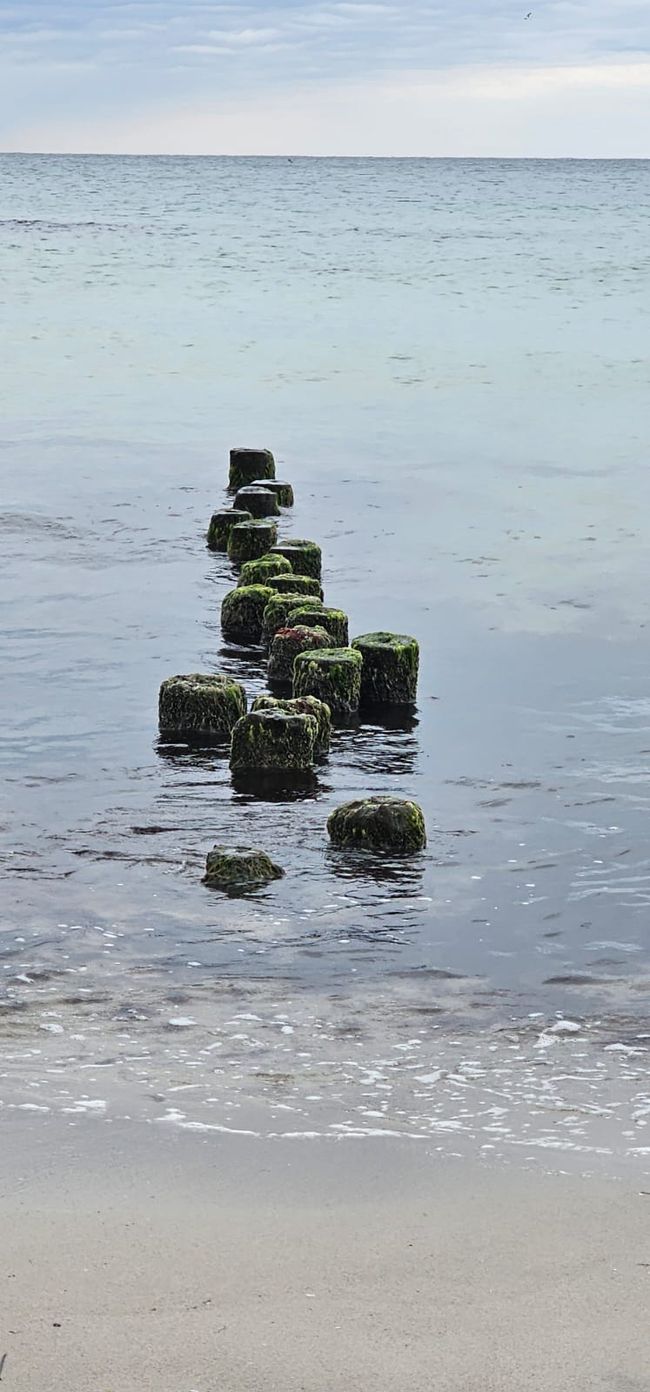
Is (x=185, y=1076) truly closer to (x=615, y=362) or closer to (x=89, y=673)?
(x=89, y=673)

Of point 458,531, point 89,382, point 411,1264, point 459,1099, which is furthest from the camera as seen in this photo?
point 89,382

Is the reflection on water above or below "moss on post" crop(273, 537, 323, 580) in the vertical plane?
below

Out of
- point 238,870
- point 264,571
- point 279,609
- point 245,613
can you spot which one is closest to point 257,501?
point 264,571

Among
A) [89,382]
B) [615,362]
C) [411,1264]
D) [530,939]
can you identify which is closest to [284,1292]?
[411,1264]

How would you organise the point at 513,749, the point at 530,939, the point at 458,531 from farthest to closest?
the point at 458,531, the point at 513,749, the point at 530,939

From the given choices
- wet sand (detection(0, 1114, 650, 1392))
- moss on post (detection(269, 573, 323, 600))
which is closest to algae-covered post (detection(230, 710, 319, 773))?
moss on post (detection(269, 573, 323, 600))

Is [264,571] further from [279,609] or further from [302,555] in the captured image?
[279,609]

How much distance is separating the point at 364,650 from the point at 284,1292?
729 centimetres

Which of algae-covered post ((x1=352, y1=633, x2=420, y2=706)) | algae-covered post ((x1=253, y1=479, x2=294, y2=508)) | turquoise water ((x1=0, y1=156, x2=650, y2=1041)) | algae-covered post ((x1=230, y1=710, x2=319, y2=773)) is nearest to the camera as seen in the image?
turquoise water ((x1=0, y1=156, x2=650, y2=1041))

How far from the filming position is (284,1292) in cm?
456

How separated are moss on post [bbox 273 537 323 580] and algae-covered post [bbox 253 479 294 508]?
11.5 feet

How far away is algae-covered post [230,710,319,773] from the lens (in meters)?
9.91

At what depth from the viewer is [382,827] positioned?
862 centimetres

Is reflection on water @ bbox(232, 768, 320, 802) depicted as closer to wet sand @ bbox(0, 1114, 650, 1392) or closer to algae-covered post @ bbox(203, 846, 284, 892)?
algae-covered post @ bbox(203, 846, 284, 892)
